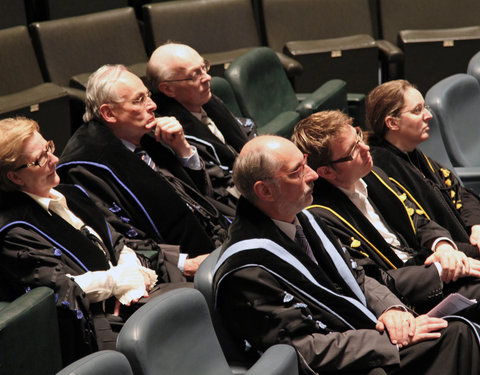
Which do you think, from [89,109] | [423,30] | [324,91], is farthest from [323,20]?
[89,109]

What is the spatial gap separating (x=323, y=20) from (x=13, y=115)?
2205 millimetres

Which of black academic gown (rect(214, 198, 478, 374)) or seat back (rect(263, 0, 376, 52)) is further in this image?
seat back (rect(263, 0, 376, 52))

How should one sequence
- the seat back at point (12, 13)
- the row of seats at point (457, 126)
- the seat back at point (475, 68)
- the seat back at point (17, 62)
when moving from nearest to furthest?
the row of seats at point (457, 126)
the seat back at point (475, 68)
the seat back at point (17, 62)
the seat back at point (12, 13)

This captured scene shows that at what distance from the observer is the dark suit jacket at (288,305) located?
182 centimetres

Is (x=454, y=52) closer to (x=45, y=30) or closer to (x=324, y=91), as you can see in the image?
(x=324, y=91)

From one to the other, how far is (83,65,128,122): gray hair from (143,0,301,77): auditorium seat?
1690mm

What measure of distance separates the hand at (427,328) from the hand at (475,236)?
0.75 metres

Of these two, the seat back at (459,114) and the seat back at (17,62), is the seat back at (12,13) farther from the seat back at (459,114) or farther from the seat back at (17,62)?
the seat back at (459,114)

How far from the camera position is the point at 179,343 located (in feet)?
5.57

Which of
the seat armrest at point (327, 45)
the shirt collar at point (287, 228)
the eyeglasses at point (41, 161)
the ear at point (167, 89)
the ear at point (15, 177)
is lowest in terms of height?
the seat armrest at point (327, 45)

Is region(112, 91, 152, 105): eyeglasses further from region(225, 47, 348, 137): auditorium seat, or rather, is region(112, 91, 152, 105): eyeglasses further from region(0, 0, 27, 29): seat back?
region(0, 0, 27, 29): seat back

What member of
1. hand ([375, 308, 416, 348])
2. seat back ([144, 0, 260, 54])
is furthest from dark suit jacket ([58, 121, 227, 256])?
seat back ([144, 0, 260, 54])

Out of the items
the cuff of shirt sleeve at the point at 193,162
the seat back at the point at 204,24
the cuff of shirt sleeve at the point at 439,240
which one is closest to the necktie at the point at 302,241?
the cuff of shirt sleeve at the point at 439,240

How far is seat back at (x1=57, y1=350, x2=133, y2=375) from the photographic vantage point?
55.0 inches
